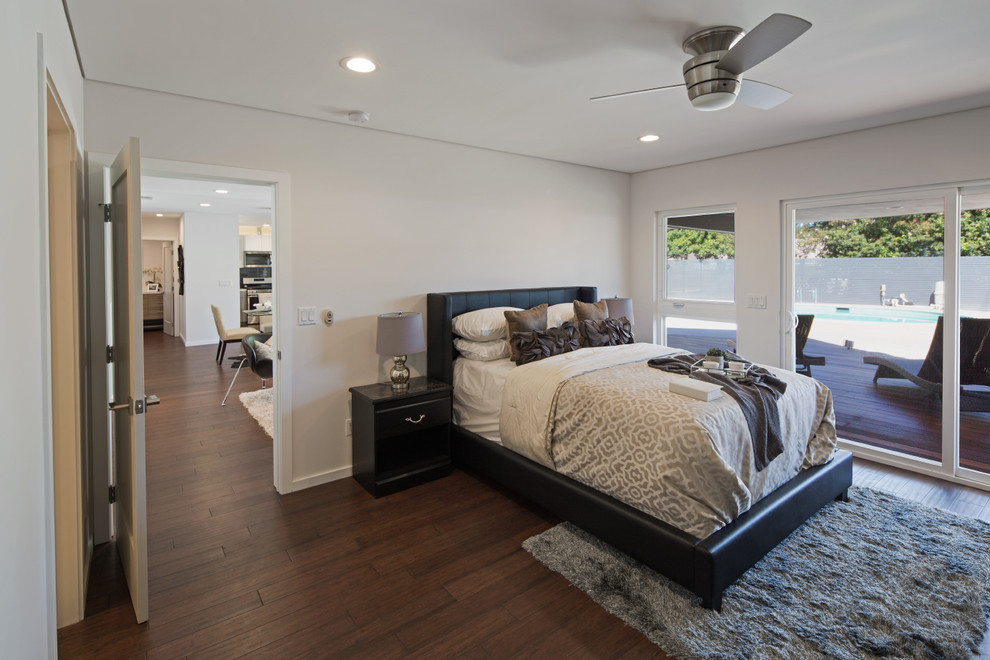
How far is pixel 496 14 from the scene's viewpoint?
2.05 metres

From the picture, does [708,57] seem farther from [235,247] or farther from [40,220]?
[235,247]

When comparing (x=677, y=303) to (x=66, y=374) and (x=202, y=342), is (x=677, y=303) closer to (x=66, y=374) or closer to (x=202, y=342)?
(x=66, y=374)

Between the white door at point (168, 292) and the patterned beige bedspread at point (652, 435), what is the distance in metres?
10.4

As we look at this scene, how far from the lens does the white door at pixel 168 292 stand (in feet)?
35.6

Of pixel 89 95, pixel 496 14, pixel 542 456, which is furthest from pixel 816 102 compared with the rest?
pixel 89 95

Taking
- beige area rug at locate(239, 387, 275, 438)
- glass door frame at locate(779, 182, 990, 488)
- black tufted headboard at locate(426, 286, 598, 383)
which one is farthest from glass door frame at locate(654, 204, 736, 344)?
beige area rug at locate(239, 387, 275, 438)

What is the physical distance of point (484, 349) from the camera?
12.2 feet

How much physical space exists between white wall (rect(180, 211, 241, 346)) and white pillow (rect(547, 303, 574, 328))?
7.63 metres

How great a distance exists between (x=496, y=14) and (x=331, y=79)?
1110mm

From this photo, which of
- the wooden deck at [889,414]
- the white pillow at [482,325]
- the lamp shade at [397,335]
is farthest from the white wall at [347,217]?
the wooden deck at [889,414]

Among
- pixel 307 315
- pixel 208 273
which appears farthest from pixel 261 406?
pixel 208 273

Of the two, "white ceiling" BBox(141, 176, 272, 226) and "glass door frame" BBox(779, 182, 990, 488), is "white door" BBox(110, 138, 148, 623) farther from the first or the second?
"glass door frame" BBox(779, 182, 990, 488)

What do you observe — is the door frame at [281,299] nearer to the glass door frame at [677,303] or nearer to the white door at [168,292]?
the glass door frame at [677,303]

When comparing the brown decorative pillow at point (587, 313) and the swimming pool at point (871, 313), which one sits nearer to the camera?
the swimming pool at point (871, 313)
